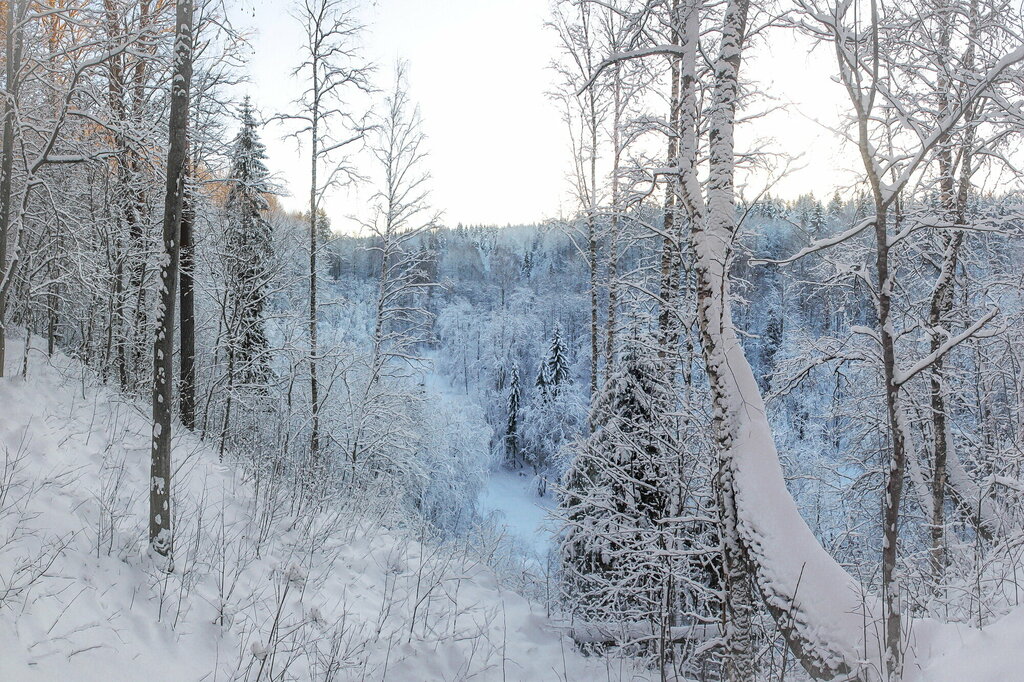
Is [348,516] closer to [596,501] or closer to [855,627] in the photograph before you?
[596,501]

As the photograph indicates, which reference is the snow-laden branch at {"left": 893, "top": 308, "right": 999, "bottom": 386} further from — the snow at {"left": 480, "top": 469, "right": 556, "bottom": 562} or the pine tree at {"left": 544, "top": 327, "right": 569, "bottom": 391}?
the pine tree at {"left": 544, "top": 327, "right": 569, "bottom": 391}

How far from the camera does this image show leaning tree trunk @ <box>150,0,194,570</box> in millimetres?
4691

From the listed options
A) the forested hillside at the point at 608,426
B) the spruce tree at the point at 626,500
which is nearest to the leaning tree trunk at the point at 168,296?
the forested hillside at the point at 608,426

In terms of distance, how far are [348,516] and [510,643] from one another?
3198mm

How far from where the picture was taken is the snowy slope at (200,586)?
11.9 feet

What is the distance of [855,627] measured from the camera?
3334 millimetres

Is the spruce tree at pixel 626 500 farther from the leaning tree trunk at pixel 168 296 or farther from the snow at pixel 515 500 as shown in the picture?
the snow at pixel 515 500

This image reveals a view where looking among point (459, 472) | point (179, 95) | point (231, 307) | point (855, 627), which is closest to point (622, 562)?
point (855, 627)

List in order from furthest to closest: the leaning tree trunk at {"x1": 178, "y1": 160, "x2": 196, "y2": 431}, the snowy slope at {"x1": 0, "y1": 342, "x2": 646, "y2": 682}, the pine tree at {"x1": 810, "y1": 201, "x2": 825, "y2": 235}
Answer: the pine tree at {"x1": 810, "y1": 201, "x2": 825, "y2": 235}, the leaning tree trunk at {"x1": 178, "y1": 160, "x2": 196, "y2": 431}, the snowy slope at {"x1": 0, "y1": 342, "x2": 646, "y2": 682}

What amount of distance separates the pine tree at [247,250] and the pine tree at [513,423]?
29427 mm

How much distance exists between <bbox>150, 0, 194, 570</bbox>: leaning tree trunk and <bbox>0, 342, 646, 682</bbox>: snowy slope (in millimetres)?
358

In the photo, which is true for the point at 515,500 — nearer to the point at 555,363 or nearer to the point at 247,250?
the point at 555,363

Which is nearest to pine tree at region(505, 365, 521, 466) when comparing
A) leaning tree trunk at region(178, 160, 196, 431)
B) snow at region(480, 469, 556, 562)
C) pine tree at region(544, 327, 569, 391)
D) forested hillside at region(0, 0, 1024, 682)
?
snow at region(480, 469, 556, 562)

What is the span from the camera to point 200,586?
4648 mm
